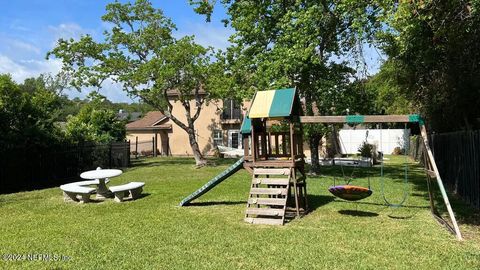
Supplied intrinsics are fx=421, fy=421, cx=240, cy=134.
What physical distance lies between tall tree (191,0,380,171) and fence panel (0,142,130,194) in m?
7.93

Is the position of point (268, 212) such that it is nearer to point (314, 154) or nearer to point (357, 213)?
point (357, 213)

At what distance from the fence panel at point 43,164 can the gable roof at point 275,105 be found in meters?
9.74

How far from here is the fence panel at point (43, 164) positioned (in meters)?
14.7

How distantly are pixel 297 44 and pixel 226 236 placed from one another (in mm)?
→ 11138

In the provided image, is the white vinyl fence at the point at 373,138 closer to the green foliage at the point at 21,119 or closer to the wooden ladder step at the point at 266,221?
the green foliage at the point at 21,119

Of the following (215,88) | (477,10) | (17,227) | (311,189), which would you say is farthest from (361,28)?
(17,227)

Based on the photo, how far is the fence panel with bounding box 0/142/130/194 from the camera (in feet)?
48.2

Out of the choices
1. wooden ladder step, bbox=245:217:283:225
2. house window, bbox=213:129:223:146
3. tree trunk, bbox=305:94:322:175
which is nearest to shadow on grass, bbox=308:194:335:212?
wooden ladder step, bbox=245:217:283:225

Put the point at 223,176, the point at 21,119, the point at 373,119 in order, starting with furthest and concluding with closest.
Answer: the point at 21,119 → the point at 223,176 → the point at 373,119

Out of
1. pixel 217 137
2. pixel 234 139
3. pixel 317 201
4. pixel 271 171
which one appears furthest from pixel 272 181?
pixel 217 137


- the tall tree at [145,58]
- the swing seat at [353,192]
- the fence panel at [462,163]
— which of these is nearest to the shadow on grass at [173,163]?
the tall tree at [145,58]

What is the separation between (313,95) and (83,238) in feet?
42.2

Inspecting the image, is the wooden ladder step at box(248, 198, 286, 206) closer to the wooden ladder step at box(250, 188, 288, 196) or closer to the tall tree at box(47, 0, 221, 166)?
the wooden ladder step at box(250, 188, 288, 196)

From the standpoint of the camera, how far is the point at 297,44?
55.2ft
